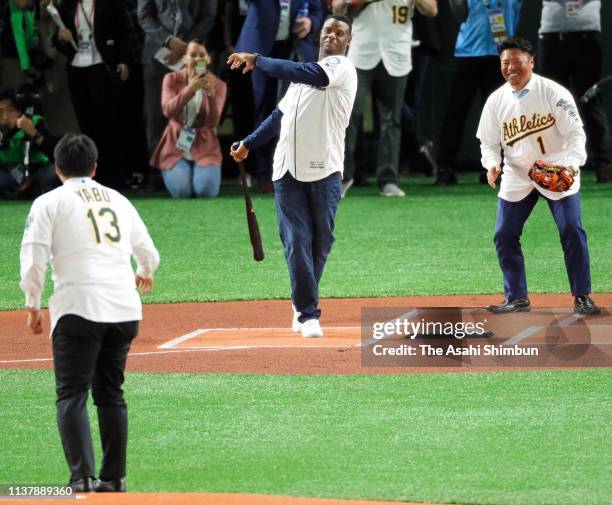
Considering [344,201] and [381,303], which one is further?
[344,201]

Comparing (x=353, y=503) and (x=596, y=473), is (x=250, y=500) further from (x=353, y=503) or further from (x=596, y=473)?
(x=596, y=473)

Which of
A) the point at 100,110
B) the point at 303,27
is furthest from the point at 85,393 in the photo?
the point at 100,110

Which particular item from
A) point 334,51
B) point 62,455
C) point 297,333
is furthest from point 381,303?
point 62,455

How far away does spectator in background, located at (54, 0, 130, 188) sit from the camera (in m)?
17.2

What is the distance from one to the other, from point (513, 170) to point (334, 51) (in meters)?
1.62

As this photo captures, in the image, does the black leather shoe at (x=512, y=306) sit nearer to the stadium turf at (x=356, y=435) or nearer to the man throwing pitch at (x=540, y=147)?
the man throwing pitch at (x=540, y=147)

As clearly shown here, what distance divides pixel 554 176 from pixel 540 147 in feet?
1.03

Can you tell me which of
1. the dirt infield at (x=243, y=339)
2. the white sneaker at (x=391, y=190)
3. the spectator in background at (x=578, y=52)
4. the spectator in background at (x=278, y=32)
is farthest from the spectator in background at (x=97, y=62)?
the dirt infield at (x=243, y=339)

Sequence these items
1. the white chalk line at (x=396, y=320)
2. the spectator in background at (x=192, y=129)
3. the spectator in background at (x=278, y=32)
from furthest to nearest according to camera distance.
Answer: the spectator in background at (x=278, y=32)
the spectator in background at (x=192, y=129)
the white chalk line at (x=396, y=320)

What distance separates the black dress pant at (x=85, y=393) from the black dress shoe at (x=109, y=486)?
0.06 feet

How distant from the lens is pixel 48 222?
5875 mm

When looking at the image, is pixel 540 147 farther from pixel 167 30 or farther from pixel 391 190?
pixel 167 30

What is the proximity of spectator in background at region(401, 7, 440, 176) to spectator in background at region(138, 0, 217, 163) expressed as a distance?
259 centimetres

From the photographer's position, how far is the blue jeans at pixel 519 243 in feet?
33.5
